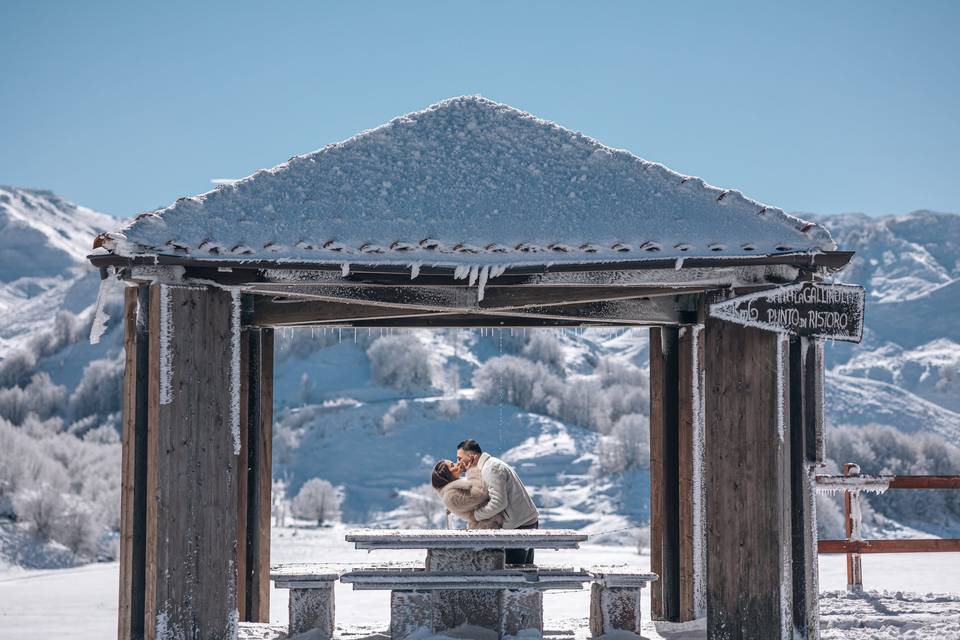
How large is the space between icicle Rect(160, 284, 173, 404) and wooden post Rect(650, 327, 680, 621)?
3964mm

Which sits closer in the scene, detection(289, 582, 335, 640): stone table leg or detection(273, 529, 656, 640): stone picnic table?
detection(273, 529, 656, 640): stone picnic table

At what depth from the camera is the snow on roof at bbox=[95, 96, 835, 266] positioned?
7.27m

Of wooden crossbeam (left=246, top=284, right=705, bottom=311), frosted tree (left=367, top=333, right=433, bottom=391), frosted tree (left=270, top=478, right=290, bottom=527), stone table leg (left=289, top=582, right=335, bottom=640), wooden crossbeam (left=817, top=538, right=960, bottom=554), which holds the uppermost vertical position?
frosted tree (left=367, top=333, right=433, bottom=391)

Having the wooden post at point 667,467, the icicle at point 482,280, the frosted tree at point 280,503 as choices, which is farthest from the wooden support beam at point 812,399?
the frosted tree at point 280,503

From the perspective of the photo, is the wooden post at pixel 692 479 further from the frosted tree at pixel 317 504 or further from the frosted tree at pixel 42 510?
the frosted tree at pixel 317 504

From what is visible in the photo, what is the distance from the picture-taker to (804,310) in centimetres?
756

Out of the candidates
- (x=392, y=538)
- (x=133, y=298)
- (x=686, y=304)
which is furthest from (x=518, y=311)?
(x=133, y=298)

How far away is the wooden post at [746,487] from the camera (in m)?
7.39

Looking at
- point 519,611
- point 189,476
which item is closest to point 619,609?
point 519,611

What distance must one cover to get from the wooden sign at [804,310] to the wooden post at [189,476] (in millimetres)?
2907

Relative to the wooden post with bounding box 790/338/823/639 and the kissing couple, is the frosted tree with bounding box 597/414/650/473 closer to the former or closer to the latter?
the kissing couple

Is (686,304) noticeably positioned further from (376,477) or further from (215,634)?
(376,477)

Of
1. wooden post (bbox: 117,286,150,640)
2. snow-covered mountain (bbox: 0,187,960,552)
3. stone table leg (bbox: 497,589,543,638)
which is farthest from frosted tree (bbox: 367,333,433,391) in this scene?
wooden post (bbox: 117,286,150,640)

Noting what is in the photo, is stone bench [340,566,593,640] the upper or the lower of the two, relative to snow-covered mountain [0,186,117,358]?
lower
